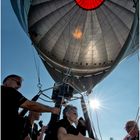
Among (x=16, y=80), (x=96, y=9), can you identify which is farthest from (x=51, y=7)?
(x=16, y=80)

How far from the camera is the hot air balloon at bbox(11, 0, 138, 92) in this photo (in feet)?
33.0

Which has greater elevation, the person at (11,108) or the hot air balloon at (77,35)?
the hot air balloon at (77,35)

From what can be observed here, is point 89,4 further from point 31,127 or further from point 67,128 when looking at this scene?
point 67,128

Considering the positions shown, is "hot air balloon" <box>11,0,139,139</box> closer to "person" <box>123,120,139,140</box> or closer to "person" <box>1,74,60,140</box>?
"person" <box>123,120,139,140</box>

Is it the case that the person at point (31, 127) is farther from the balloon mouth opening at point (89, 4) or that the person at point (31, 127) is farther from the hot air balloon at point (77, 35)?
the balloon mouth opening at point (89, 4)

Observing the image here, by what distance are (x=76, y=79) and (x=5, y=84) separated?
712 centimetres

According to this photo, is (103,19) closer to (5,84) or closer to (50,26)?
(50,26)

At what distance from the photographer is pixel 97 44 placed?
10.1 metres

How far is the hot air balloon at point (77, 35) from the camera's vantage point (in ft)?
33.0

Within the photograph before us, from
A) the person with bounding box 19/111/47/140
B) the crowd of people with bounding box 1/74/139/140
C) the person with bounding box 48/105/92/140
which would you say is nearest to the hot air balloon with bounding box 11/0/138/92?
the person with bounding box 19/111/47/140

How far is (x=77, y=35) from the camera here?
33.4ft

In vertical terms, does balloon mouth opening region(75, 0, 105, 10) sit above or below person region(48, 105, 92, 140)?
above

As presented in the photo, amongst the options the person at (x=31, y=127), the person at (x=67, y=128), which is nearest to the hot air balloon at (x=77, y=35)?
the person at (x=31, y=127)

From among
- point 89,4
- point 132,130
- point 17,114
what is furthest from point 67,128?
point 89,4
